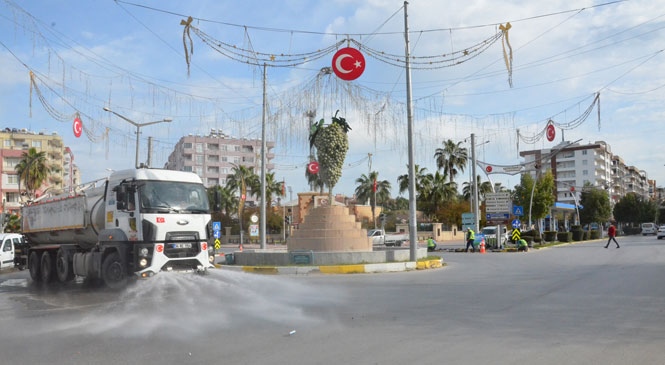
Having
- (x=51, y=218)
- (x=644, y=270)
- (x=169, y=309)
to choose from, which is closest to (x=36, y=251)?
(x=51, y=218)

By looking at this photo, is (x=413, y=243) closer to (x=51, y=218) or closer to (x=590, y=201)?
(x=51, y=218)

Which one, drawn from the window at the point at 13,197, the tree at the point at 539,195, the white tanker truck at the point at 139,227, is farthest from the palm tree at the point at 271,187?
the white tanker truck at the point at 139,227

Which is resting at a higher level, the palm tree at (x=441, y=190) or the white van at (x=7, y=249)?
the palm tree at (x=441, y=190)

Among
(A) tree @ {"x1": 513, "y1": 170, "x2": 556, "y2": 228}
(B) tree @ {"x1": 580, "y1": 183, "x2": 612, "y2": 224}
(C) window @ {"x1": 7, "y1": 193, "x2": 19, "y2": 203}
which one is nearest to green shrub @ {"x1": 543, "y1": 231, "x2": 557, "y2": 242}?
(A) tree @ {"x1": 513, "y1": 170, "x2": 556, "y2": 228}

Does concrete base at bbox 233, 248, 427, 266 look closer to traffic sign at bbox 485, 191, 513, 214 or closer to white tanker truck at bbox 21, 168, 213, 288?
white tanker truck at bbox 21, 168, 213, 288

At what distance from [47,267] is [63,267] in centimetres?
146

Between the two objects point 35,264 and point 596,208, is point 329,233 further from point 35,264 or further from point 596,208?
point 596,208

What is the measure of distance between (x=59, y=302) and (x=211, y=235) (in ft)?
12.8

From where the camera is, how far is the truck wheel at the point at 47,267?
676 inches

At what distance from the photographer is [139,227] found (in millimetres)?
13023

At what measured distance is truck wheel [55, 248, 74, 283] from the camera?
1606cm

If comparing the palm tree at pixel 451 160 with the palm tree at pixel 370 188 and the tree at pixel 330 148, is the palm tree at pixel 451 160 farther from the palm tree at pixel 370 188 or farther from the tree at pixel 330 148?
the tree at pixel 330 148

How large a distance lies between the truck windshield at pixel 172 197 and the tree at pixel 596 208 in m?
82.4

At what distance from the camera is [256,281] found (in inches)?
640
